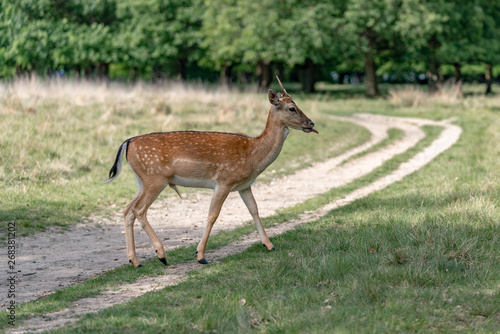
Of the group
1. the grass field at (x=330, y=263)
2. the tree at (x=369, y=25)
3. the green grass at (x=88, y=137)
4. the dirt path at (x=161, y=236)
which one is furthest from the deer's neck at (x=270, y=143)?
the tree at (x=369, y=25)

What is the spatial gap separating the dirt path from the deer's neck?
1.37m

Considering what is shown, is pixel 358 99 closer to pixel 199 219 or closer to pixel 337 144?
pixel 337 144

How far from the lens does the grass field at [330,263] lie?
5.45 meters

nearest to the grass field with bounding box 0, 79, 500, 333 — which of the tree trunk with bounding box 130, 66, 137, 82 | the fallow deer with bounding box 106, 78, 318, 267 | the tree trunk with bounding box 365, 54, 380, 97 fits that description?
the fallow deer with bounding box 106, 78, 318, 267

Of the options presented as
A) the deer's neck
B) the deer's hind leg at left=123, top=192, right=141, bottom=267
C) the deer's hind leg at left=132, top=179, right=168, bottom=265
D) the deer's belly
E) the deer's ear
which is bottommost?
the deer's hind leg at left=123, top=192, right=141, bottom=267

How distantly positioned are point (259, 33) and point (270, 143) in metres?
30.6

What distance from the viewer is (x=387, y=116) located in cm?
A: 2920

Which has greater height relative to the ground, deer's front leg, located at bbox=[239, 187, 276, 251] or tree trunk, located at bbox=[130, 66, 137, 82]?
deer's front leg, located at bbox=[239, 187, 276, 251]

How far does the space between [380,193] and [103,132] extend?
8.48 m

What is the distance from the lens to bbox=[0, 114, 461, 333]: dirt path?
674cm

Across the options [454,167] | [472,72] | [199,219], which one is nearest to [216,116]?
[454,167]

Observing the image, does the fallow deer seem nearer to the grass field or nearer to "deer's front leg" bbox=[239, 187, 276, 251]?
"deer's front leg" bbox=[239, 187, 276, 251]

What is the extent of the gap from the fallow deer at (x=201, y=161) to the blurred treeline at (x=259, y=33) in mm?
20633

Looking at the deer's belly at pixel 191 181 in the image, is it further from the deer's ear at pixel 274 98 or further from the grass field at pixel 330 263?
the deer's ear at pixel 274 98
